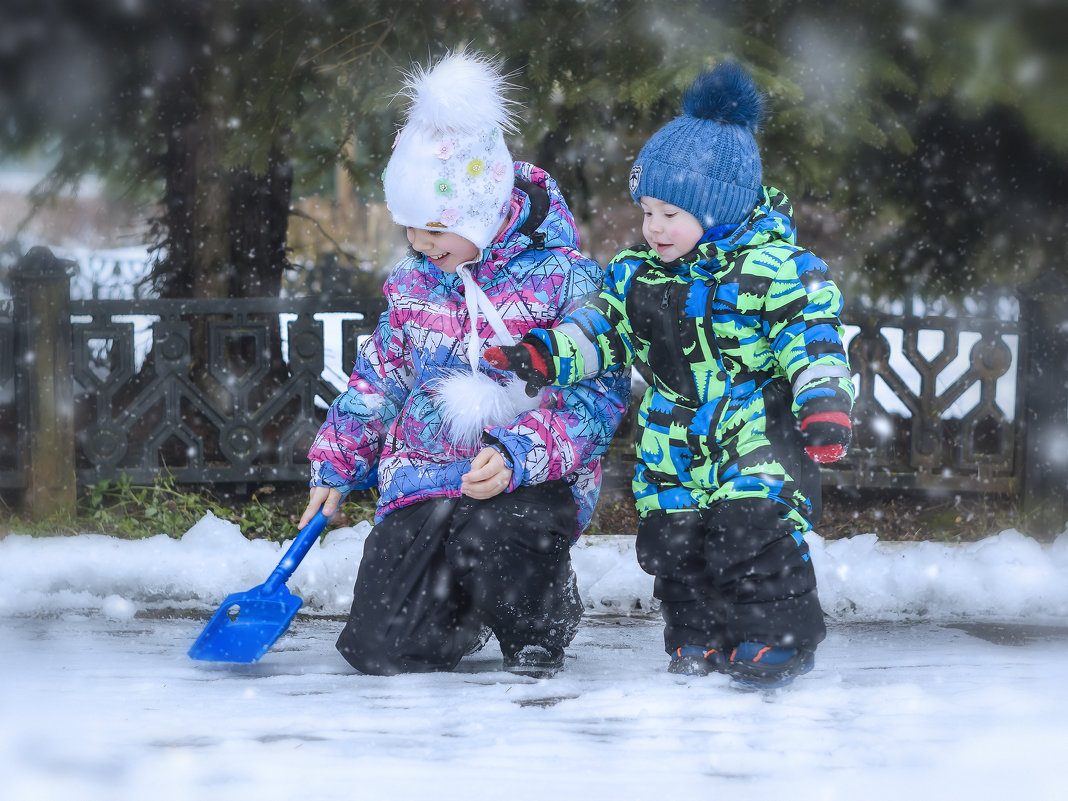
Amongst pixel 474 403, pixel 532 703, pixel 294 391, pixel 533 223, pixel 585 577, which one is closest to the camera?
pixel 532 703

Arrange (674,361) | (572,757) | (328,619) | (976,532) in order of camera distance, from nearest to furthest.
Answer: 1. (572,757)
2. (674,361)
3. (328,619)
4. (976,532)

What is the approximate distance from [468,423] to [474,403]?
57 millimetres

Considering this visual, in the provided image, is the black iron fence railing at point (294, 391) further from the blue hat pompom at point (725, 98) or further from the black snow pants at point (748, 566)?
the blue hat pompom at point (725, 98)

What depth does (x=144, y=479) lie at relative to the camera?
17.7 ft

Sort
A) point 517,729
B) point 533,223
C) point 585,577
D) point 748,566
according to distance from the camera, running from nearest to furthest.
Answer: point 517,729 < point 748,566 < point 533,223 < point 585,577

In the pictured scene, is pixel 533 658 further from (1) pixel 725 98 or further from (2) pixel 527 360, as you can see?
(1) pixel 725 98

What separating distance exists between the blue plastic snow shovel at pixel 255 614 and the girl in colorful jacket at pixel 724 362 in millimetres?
855

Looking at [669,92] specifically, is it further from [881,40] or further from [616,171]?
[616,171]

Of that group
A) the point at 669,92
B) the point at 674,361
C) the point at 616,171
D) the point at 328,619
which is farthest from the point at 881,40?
the point at 328,619

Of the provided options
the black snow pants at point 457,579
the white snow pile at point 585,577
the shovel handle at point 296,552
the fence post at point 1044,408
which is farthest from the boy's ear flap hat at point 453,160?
the fence post at point 1044,408

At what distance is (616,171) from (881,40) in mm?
1935

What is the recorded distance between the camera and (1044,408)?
538cm

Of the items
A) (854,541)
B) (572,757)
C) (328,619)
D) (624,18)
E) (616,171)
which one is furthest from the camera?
(616,171)

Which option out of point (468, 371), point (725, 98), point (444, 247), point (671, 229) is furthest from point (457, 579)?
point (725, 98)
